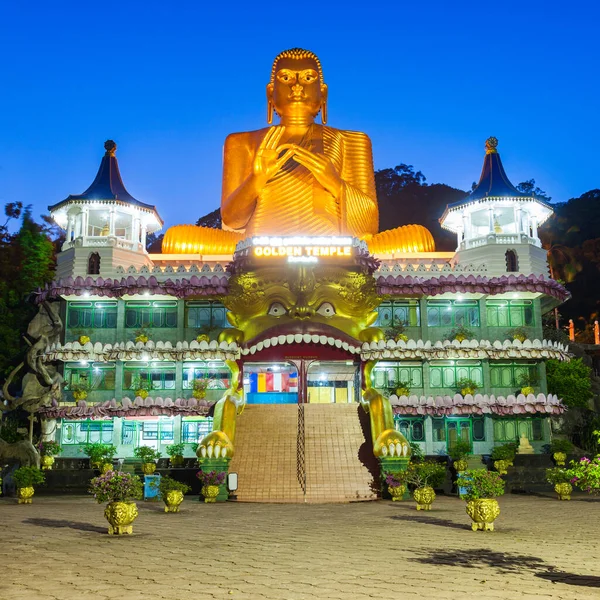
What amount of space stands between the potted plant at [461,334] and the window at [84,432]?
16.4 m

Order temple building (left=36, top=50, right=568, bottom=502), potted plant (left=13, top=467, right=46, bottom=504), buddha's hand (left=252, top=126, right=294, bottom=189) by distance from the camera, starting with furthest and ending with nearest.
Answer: buddha's hand (left=252, top=126, right=294, bottom=189) → temple building (left=36, top=50, right=568, bottom=502) → potted plant (left=13, top=467, right=46, bottom=504)

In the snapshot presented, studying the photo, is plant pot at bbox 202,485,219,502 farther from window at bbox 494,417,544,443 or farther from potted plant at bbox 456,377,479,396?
window at bbox 494,417,544,443

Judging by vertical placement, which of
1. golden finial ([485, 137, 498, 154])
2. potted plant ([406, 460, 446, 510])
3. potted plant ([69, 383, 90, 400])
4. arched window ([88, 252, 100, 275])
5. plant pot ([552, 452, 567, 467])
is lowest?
potted plant ([406, 460, 446, 510])

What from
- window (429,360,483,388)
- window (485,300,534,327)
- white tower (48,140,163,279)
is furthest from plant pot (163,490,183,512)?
window (485,300,534,327)

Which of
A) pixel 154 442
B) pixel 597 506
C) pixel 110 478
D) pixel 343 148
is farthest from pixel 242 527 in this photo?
pixel 343 148

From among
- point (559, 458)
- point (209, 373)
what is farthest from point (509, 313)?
point (209, 373)

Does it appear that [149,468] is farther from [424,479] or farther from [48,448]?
[424,479]

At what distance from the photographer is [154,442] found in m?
34.6

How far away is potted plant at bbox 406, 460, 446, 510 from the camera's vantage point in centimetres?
2019

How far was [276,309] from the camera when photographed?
1344 inches

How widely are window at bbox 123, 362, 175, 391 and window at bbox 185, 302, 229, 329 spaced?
270cm

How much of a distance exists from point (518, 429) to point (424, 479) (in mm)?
14123

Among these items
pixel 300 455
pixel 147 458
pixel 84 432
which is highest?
pixel 84 432

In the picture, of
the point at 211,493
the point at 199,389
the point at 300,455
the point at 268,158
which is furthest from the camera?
the point at 268,158
